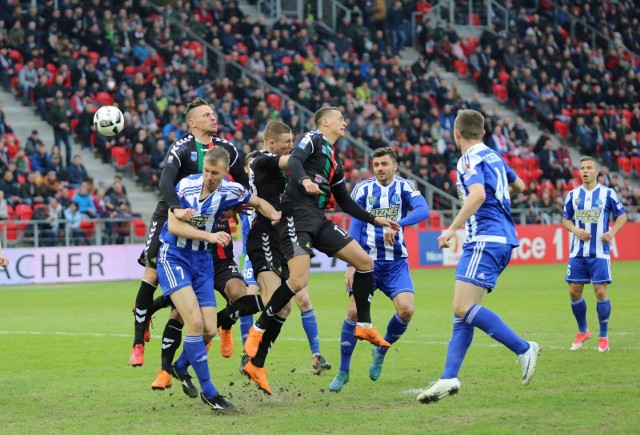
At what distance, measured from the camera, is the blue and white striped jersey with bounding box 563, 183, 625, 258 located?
13.1 meters

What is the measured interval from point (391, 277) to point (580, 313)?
10.8 ft

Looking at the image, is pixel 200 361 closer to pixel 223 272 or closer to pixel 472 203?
pixel 223 272

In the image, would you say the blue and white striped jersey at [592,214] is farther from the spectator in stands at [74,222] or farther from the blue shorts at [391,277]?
the spectator in stands at [74,222]

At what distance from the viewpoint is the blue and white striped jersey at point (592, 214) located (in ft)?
43.0

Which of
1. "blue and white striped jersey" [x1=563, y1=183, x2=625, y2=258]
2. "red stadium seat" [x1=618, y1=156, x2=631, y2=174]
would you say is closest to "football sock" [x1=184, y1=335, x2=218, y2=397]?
"blue and white striped jersey" [x1=563, y1=183, x2=625, y2=258]

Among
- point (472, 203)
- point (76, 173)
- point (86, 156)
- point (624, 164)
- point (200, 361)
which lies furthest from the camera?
point (624, 164)

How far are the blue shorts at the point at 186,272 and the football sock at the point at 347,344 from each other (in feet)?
5.30

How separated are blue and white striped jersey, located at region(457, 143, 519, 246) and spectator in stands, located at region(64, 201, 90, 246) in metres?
17.3

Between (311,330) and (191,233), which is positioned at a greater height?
(191,233)

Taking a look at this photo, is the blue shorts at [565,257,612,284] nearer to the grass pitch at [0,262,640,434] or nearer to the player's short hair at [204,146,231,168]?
the grass pitch at [0,262,640,434]

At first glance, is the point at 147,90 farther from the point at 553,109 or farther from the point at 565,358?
the point at 565,358

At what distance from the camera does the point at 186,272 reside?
8.62m

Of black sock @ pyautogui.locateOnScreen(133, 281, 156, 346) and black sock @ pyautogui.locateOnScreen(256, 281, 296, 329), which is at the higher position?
Result: black sock @ pyautogui.locateOnScreen(256, 281, 296, 329)

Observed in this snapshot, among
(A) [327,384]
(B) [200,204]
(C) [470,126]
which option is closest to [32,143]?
(A) [327,384]
